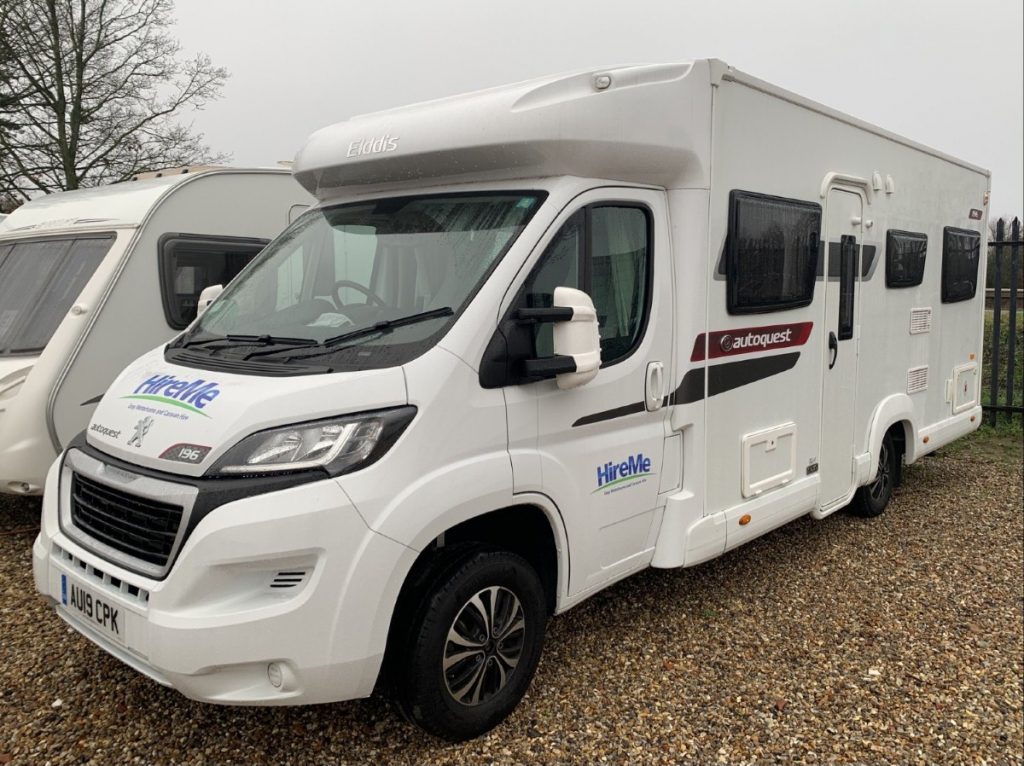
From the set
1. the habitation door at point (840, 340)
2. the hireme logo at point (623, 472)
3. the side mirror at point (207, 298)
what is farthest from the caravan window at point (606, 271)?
the side mirror at point (207, 298)

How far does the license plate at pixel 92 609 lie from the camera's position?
2.85 meters

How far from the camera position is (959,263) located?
6.75 meters

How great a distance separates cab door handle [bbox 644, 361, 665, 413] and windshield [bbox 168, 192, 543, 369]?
964 mm

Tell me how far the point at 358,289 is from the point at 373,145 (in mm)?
712

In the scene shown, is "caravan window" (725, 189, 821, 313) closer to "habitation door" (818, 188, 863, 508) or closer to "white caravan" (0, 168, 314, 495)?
"habitation door" (818, 188, 863, 508)

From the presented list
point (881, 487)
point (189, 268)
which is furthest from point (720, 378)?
point (189, 268)

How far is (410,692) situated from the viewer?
3008 mm

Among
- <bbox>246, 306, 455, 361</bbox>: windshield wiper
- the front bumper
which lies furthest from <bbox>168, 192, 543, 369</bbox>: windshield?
the front bumper

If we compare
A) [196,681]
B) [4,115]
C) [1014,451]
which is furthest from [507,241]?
[4,115]

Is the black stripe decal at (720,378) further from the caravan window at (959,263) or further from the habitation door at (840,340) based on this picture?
the caravan window at (959,263)

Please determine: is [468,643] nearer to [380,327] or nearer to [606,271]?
[380,327]

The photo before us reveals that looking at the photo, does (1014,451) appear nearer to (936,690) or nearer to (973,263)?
(973,263)

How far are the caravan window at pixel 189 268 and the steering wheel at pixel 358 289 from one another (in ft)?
9.96

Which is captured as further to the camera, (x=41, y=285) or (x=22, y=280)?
(x=22, y=280)
